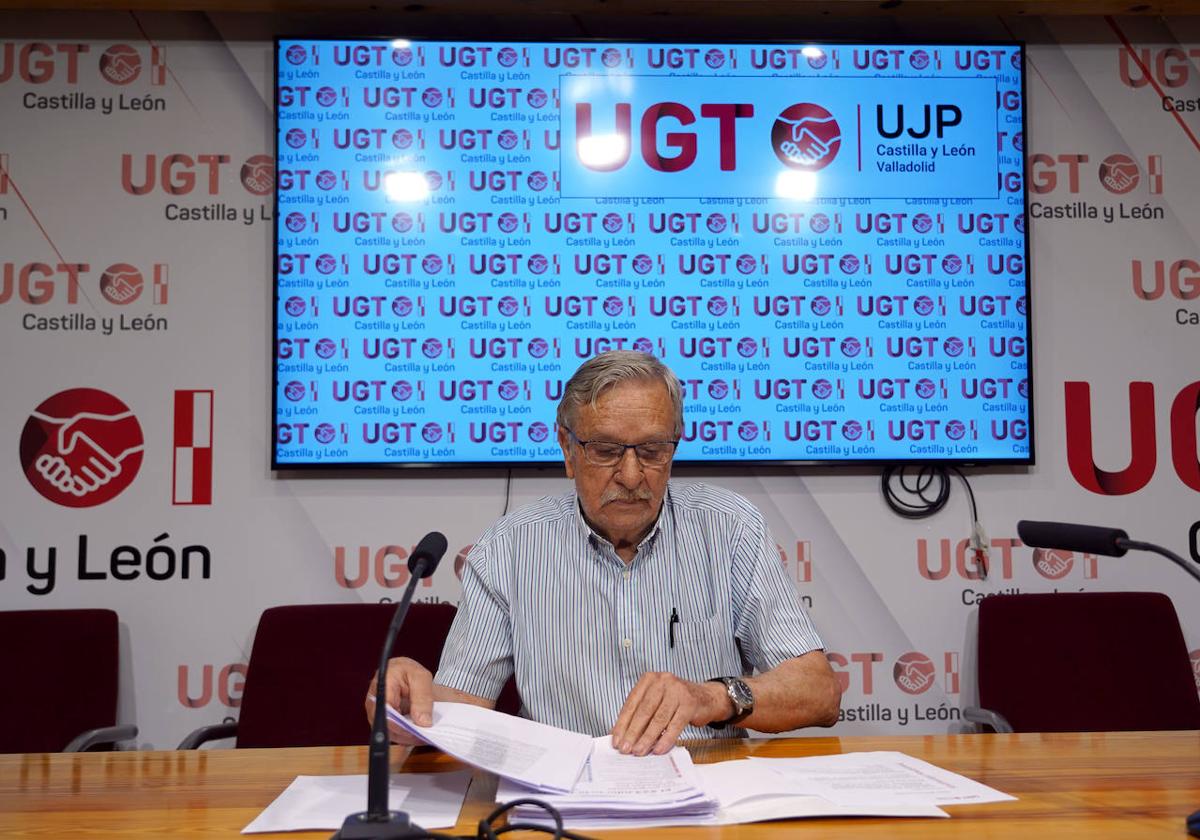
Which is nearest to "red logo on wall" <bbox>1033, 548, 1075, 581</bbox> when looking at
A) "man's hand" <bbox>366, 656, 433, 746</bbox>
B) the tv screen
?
the tv screen

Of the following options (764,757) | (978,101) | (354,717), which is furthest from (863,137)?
(354,717)

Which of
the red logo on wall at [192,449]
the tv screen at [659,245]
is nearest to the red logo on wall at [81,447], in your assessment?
the red logo on wall at [192,449]

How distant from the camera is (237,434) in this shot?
2881mm

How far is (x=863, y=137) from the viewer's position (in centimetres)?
Result: 296

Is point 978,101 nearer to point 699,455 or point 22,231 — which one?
point 699,455

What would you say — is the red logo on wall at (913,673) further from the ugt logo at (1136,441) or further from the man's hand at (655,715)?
the man's hand at (655,715)

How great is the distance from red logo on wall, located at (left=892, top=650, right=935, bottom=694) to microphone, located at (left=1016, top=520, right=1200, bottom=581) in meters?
1.56

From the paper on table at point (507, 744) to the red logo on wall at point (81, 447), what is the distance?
5.62 ft

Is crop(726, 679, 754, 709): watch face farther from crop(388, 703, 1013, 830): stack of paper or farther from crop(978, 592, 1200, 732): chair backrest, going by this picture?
crop(978, 592, 1200, 732): chair backrest

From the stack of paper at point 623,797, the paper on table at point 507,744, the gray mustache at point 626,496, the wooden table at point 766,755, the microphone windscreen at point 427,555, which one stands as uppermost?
the gray mustache at point 626,496

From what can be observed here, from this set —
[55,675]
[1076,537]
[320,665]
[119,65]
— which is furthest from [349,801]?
[119,65]

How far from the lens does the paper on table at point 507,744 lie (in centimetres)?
130

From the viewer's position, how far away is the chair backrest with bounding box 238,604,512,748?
8.14 ft

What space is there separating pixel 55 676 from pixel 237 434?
81cm
